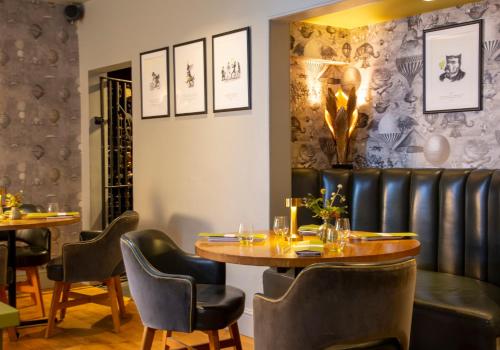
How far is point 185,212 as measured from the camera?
5188 mm

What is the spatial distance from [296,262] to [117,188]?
13.8ft

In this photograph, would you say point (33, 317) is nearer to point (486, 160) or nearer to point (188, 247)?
point (188, 247)

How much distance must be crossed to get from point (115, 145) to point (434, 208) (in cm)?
369

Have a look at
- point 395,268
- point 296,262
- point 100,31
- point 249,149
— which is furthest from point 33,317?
point 395,268

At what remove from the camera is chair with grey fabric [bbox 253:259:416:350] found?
93.0 inches

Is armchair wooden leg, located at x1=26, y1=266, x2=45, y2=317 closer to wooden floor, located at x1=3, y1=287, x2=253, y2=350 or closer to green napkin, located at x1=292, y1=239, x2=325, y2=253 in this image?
wooden floor, located at x1=3, y1=287, x2=253, y2=350

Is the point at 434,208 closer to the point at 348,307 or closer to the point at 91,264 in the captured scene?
the point at 348,307

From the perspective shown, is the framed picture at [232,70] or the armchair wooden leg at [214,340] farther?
the framed picture at [232,70]

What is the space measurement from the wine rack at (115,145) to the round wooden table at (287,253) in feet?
11.5

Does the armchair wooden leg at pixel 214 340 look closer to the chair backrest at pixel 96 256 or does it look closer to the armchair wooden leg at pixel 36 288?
the chair backrest at pixel 96 256

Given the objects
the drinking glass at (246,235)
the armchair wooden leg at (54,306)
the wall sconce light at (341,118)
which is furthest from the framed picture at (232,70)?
the armchair wooden leg at (54,306)

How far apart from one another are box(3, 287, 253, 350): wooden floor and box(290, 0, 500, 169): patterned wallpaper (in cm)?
176

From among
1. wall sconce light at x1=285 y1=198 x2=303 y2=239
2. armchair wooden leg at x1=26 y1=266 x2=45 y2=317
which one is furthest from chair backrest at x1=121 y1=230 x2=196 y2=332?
armchair wooden leg at x1=26 y1=266 x2=45 y2=317

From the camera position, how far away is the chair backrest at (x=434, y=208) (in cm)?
380
